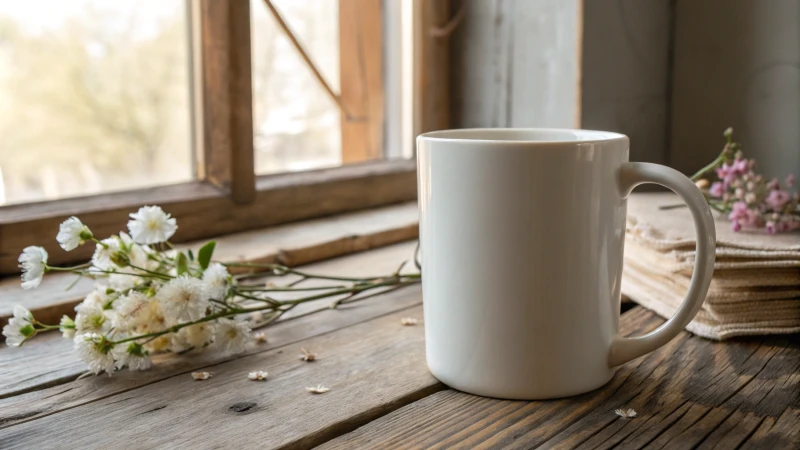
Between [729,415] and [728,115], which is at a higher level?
[728,115]

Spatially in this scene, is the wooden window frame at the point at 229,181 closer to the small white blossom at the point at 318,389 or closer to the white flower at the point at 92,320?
the white flower at the point at 92,320

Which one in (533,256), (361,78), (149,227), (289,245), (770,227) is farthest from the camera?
(361,78)

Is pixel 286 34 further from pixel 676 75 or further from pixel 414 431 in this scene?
pixel 414 431

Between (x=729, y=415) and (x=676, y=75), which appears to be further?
(x=676, y=75)

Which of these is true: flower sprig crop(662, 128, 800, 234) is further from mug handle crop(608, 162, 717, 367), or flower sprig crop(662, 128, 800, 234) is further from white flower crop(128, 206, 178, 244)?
white flower crop(128, 206, 178, 244)

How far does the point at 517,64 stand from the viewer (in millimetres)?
1150

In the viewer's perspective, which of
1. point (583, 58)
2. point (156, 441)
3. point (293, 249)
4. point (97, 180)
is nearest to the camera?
point (156, 441)

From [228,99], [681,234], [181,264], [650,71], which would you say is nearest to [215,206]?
[228,99]

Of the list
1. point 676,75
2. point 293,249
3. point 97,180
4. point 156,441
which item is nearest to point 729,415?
point 156,441

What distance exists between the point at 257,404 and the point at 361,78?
0.79 meters

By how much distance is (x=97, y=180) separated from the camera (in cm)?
126

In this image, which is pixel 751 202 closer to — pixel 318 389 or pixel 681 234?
pixel 681 234

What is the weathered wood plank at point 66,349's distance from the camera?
0.56 m

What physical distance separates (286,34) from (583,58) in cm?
44
